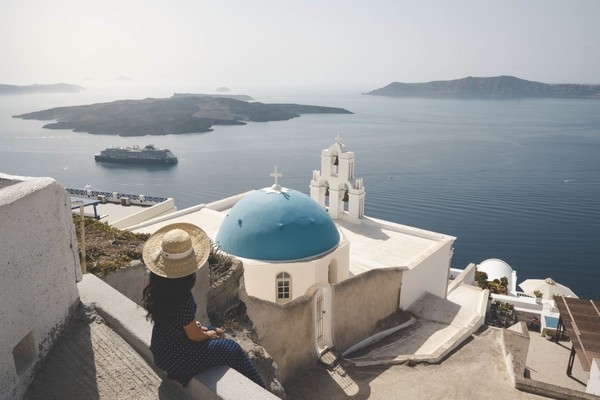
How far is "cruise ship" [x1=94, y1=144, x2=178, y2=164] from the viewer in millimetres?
61812

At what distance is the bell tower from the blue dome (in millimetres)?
5451

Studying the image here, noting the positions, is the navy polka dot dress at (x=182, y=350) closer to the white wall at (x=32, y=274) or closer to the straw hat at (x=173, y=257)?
the straw hat at (x=173, y=257)

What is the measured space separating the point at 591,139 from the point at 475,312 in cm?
8197

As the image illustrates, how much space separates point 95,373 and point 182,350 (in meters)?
0.81

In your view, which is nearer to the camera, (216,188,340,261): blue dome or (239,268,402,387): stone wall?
(239,268,402,387): stone wall

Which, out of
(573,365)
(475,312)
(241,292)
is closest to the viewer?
(241,292)

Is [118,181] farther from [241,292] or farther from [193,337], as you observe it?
[193,337]

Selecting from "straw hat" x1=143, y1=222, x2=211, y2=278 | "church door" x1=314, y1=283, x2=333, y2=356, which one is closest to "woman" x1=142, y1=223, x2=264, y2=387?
"straw hat" x1=143, y1=222, x2=211, y2=278

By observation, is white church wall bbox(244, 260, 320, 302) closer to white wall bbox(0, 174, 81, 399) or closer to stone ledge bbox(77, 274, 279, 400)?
stone ledge bbox(77, 274, 279, 400)

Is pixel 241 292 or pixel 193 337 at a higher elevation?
pixel 193 337

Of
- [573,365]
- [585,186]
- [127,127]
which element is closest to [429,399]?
[573,365]

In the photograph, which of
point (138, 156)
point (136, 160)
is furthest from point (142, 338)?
point (136, 160)

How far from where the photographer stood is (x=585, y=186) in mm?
49156

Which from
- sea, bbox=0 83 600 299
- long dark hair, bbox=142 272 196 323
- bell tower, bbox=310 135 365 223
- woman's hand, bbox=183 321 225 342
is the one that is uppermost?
long dark hair, bbox=142 272 196 323
